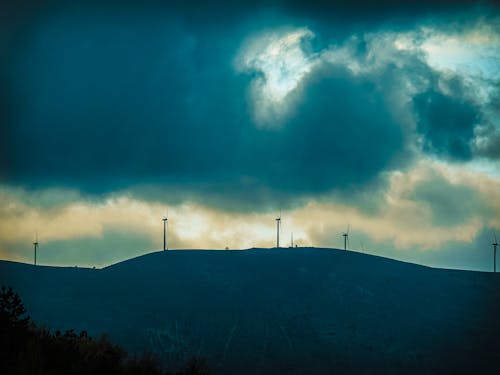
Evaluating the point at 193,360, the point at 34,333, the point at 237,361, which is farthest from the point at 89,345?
the point at 237,361

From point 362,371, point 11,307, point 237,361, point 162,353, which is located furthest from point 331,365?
point 11,307

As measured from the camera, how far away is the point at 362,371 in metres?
196

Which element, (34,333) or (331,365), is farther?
(331,365)

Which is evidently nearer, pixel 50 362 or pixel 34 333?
pixel 50 362

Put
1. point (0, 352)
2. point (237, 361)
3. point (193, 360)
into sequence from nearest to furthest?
point (0, 352), point (193, 360), point (237, 361)

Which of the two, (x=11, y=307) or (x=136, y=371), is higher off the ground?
(x=11, y=307)

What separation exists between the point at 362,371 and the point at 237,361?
2894 centimetres

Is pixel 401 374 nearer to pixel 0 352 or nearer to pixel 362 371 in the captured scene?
pixel 362 371

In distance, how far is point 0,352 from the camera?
27.4m

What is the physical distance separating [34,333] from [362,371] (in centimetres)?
17267

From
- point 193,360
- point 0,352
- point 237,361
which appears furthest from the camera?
point 237,361

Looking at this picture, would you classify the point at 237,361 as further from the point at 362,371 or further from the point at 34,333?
the point at 34,333

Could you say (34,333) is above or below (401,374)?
above

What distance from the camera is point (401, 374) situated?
650 ft
